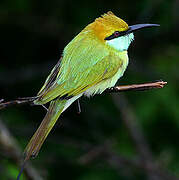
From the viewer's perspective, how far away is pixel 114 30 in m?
2.87

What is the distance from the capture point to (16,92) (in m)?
4.52

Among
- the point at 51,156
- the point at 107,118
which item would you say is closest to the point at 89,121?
the point at 107,118

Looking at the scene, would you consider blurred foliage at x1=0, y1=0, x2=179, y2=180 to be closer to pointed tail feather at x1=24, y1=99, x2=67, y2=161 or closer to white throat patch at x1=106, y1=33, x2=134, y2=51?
white throat patch at x1=106, y1=33, x2=134, y2=51

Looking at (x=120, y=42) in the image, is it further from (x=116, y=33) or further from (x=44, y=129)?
(x=44, y=129)

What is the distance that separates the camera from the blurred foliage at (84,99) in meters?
4.24

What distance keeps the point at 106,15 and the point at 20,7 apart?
1.74 metres

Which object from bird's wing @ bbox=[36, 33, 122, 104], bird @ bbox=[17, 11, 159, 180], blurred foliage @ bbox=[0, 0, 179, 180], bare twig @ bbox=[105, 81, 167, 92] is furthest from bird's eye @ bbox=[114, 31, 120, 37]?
blurred foliage @ bbox=[0, 0, 179, 180]

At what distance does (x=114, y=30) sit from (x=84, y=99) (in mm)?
1671

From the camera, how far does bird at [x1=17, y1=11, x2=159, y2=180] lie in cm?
251

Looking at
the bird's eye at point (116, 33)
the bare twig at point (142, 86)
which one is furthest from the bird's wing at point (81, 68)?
the bare twig at point (142, 86)

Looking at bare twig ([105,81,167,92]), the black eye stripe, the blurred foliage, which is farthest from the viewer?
the blurred foliage

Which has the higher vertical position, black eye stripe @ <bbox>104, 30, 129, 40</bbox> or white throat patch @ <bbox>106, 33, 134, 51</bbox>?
black eye stripe @ <bbox>104, 30, 129, 40</bbox>

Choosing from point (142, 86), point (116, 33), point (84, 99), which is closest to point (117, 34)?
point (116, 33)

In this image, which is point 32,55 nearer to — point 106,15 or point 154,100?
point 154,100
